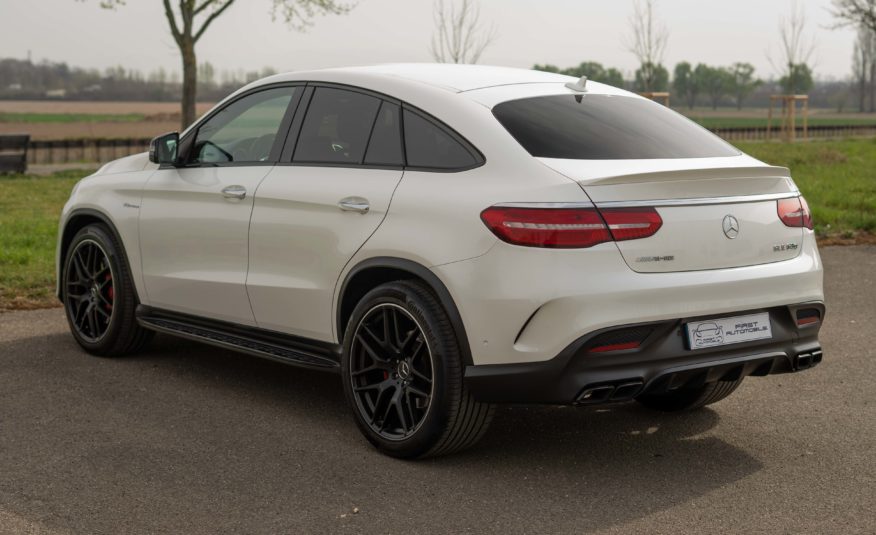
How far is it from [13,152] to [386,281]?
19.5m

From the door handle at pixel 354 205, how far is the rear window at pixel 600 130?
0.73 m

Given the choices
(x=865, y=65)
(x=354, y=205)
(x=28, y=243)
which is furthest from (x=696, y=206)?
(x=865, y=65)

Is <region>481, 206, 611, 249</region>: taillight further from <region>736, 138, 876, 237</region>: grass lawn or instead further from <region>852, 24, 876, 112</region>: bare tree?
<region>852, 24, 876, 112</region>: bare tree

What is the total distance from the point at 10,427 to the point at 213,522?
1.83 m

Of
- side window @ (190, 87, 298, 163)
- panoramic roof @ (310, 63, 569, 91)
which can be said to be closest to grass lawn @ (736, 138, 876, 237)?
panoramic roof @ (310, 63, 569, 91)

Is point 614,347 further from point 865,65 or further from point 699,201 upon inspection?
point 865,65

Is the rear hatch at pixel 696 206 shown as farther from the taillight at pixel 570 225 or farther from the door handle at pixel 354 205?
the door handle at pixel 354 205

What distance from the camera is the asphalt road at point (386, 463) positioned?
4.57m

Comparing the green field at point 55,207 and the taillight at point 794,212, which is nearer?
the taillight at point 794,212

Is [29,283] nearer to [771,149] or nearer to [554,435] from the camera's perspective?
[554,435]

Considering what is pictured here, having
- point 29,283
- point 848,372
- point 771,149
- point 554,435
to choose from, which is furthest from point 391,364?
point 771,149

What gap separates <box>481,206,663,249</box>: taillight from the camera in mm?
4742

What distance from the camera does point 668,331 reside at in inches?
192

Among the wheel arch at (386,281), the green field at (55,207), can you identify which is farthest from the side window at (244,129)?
the green field at (55,207)
